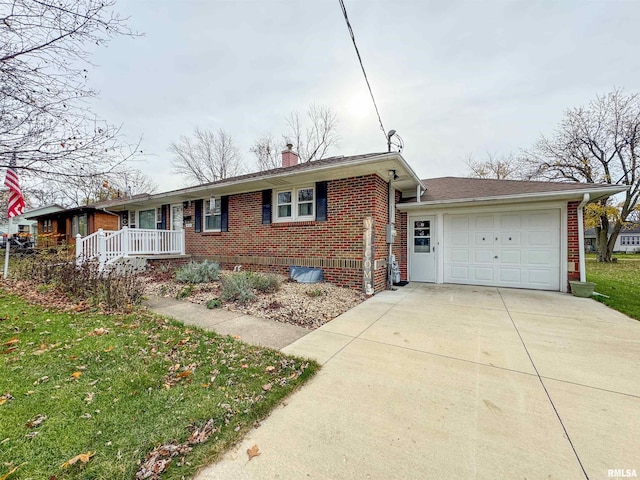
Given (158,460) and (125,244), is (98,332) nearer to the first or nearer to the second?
(158,460)

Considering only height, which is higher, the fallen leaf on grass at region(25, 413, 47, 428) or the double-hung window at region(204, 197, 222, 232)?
→ the double-hung window at region(204, 197, 222, 232)

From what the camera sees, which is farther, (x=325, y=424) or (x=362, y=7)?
(x=362, y=7)

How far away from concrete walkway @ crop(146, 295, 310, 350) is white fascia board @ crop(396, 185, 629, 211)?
559 cm

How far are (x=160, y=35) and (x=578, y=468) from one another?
26.3 ft

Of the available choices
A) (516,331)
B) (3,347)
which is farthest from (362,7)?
(3,347)

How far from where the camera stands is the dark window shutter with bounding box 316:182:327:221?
709 cm

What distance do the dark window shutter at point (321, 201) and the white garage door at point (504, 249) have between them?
3.90 meters

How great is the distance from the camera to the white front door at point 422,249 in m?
8.15

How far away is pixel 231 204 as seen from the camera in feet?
29.3

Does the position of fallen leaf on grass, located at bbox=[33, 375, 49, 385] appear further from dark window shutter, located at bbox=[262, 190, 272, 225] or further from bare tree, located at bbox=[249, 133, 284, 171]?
bare tree, located at bbox=[249, 133, 284, 171]

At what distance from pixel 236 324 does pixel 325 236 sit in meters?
3.58

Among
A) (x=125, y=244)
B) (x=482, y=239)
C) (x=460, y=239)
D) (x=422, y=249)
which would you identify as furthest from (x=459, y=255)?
(x=125, y=244)

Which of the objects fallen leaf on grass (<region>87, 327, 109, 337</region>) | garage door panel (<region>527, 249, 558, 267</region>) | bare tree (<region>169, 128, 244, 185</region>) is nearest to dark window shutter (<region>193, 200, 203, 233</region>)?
fallen leaf on grass (<region>87, 327, 109, 337</region>)

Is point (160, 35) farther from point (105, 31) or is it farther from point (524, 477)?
point (524, 477)
